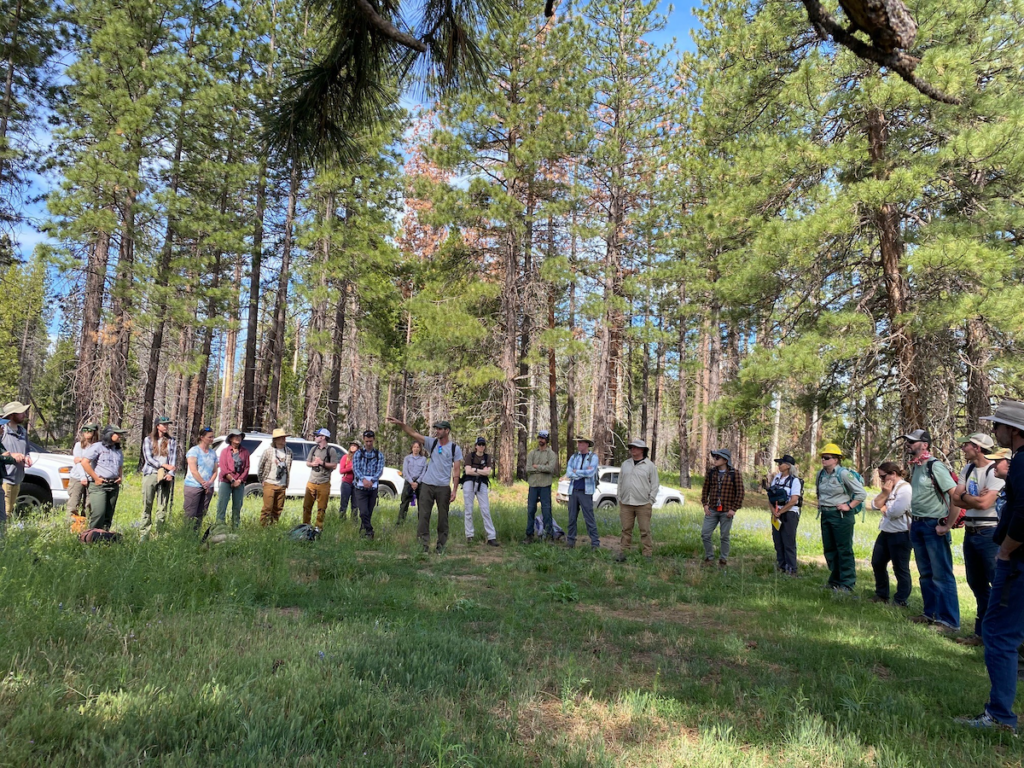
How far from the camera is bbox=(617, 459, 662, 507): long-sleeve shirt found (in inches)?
360

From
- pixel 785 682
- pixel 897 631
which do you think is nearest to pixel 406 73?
pixel 785 682

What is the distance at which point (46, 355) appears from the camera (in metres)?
53.2

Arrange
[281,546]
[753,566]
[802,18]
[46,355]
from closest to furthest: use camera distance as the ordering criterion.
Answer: [281,546]
[753,566]
[802,18]
[46,355]

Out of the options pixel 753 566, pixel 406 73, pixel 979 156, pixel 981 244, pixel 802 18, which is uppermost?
pixel 802 18

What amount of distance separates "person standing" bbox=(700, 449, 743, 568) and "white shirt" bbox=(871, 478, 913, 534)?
210 cm

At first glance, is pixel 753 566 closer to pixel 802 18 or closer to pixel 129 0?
pixel 802 18

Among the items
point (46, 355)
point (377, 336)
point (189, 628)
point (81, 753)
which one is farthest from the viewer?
point (46, 355)

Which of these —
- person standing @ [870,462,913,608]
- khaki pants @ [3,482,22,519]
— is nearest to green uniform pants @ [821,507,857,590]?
person standing @ [870,462,913,608]

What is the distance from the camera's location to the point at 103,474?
7.51 m

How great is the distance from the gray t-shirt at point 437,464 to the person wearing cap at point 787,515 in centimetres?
499

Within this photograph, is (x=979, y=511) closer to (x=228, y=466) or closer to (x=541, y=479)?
(x=541, y=479)

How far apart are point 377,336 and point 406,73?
59.9 ft

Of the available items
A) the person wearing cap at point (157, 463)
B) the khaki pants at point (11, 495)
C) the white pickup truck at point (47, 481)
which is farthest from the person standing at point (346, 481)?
the khaki pants at point (11, 495)

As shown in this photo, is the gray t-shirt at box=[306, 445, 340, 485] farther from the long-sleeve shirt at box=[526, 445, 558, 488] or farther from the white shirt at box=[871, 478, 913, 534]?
the white shirt at box=[871, 478, 913, 534]
